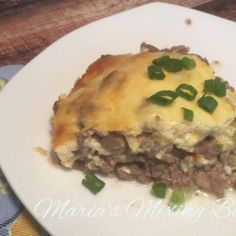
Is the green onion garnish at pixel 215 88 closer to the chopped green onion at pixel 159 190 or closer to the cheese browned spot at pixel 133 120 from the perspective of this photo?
the cheese browned spot at pixel 133 120

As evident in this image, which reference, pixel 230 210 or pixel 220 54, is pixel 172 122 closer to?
pixel 230 210

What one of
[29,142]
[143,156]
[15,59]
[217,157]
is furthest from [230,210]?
[15,59]

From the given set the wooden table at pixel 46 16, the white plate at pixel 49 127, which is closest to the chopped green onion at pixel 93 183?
the white plate at pixel 49 127

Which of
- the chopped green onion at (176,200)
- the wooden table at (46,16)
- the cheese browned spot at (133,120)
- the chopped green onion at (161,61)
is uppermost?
the chopped green onion at (161,61)

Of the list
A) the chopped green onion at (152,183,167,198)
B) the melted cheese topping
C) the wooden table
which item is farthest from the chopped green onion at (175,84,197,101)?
the wooden table

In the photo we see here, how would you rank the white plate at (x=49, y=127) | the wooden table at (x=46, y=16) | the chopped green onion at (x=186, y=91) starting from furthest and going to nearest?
the wooden table at (x=46, y=16)
the chopped green onion at (x=186, y=91)
the white plate at (x=49, y=127)
